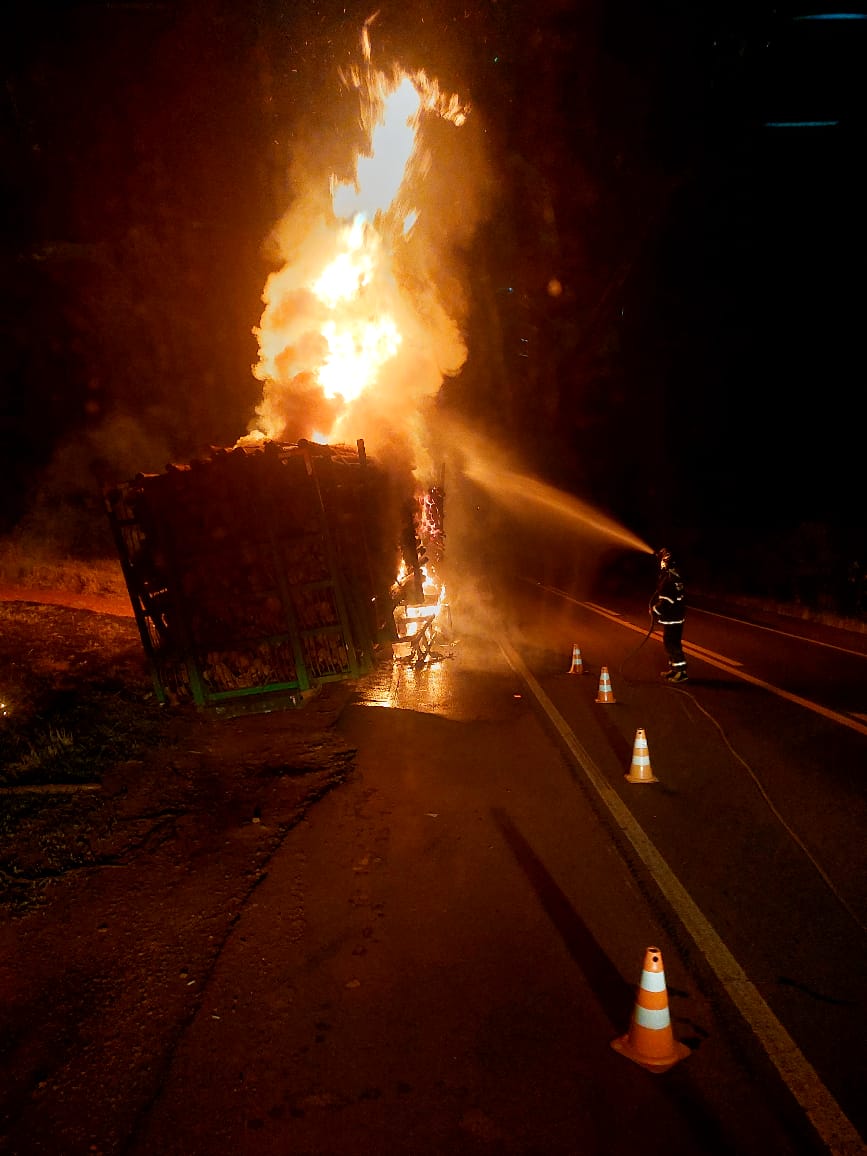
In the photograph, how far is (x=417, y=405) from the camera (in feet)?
51.5

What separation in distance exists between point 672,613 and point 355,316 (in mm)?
8578

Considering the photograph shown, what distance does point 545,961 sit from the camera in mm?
3580

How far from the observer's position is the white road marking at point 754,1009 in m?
2.54

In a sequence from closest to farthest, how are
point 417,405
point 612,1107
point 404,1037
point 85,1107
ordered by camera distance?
1. point 612,1107
2. point 85,1107
3. point 404,1037
4. point 417,405

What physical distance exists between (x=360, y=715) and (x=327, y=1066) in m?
5.61

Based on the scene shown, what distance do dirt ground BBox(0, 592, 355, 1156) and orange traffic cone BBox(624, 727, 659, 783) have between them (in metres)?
2.70

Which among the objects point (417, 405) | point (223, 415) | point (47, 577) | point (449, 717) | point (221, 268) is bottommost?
point (449, 717)

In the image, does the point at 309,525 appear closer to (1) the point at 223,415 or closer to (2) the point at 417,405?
(2) the point at 417,405

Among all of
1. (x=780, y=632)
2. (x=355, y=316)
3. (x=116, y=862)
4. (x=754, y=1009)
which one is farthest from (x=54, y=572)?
(x=780, y=632)

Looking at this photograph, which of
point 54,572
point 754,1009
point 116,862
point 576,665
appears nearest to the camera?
point 754,1009

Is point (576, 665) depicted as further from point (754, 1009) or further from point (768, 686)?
point (754, 1009)

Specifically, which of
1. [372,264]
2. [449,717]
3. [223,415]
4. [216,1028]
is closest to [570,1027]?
[216,1028]

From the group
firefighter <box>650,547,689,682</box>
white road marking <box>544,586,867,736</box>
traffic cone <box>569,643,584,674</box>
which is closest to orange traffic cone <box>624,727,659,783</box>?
white road marking <box>544,586,867,736</box>

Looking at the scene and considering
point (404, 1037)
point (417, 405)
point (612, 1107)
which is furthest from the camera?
point (417, 405)
